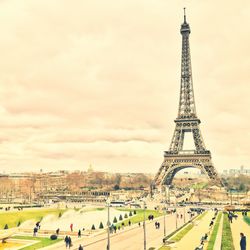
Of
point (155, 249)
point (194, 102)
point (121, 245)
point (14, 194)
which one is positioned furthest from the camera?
point (14, 194)

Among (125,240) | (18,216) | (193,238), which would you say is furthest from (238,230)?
(18,216)

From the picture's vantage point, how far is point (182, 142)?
12669 cm

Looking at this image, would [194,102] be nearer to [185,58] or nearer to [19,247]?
[185,58]

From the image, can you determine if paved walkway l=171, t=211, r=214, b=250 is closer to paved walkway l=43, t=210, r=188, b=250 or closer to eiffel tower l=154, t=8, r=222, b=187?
paved walkway l=43, t=210, r=188, b=250

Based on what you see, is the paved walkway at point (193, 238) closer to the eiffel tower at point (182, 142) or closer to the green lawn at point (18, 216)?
the green lawn at point (18, 216)

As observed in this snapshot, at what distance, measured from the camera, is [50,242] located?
1981 inches

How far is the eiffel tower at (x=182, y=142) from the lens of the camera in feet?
386

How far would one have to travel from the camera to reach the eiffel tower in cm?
11769

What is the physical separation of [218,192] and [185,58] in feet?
166

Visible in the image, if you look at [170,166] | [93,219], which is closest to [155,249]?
[93,219]

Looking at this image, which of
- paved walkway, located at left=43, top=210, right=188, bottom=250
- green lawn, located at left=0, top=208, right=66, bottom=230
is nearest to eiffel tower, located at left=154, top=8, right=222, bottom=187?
green lawn, located at left=0, top=208, right=66, bottom=230

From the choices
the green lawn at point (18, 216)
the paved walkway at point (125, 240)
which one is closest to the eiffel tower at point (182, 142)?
the green lawn at point (18, 216)

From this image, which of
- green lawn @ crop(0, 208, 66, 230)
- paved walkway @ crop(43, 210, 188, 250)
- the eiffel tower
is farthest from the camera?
the eiffel tower

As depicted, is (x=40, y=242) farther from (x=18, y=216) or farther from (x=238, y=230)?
(x=18, y=216)
